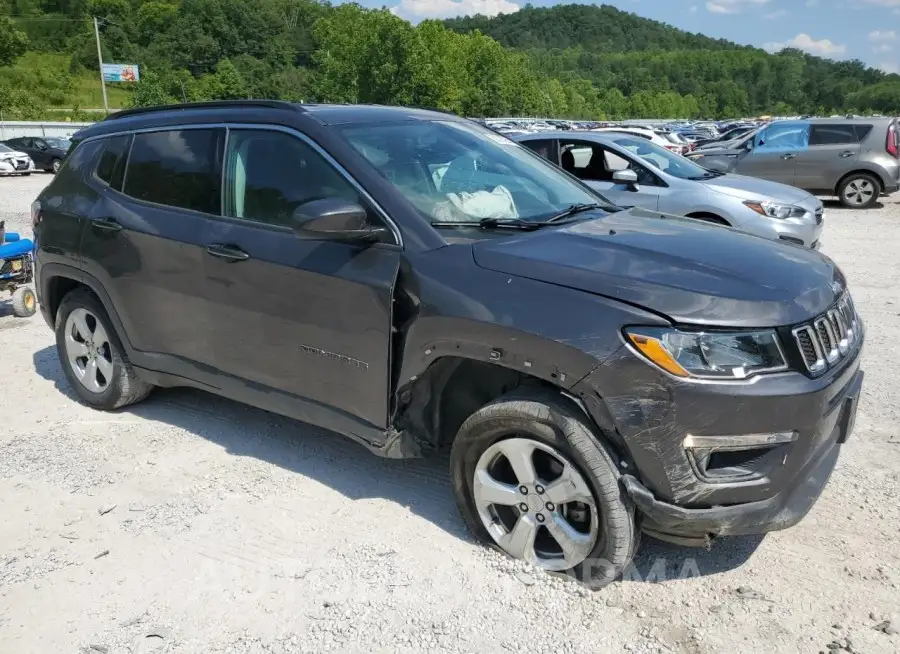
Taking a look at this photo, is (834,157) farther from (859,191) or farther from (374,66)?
(374,66)

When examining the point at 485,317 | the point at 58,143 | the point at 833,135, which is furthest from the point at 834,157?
the point at 58,143

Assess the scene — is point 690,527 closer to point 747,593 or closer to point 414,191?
point 747,593

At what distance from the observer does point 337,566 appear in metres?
3.24

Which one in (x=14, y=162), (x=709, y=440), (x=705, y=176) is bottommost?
(x=14, y=162)

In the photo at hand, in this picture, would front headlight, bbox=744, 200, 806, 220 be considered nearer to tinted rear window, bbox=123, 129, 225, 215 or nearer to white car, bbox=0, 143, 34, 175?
tinted rear window, bbox=123, 129, 225, 215

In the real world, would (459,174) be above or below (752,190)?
above

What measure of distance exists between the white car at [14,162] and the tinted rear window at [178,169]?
25.5 m

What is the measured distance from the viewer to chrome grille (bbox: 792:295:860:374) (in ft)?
9.07

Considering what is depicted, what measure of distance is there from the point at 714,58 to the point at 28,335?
628 ft

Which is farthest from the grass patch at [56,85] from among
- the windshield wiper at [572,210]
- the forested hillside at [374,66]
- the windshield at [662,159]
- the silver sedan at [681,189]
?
the windshield wiper at [572,210]

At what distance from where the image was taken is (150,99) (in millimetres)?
60438

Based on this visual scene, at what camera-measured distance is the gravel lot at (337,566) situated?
2.82m

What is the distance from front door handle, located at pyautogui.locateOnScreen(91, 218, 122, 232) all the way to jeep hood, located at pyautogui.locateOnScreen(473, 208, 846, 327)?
2413mm

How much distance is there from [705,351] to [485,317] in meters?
0.80
